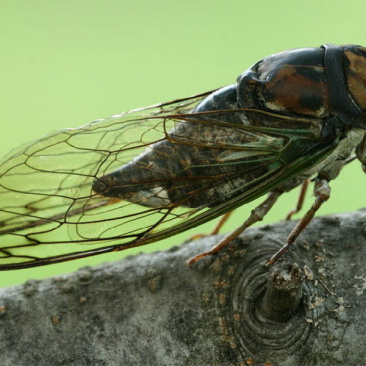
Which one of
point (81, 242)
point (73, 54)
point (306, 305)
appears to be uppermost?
point (73, 54)

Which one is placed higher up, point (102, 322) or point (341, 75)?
Answer: point (341, 75)

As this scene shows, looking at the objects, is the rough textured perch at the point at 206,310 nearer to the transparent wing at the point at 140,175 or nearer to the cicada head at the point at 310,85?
the transparent wing at the point at 140,175

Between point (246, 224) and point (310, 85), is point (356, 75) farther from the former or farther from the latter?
point (246, 224)

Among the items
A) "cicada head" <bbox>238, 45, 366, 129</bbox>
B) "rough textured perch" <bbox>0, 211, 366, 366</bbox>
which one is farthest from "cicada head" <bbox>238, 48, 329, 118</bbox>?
"rough textured perch" <bbox>0, 211, 366, 366</bbox>

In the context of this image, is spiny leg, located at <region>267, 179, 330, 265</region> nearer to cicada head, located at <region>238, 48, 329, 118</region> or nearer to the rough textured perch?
the rough textured perch

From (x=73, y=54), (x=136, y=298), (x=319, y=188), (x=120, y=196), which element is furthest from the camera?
(x=73, y=54)

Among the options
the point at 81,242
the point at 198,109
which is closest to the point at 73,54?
the point at 198,109

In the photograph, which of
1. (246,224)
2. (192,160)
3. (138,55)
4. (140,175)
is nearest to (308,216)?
(246,224)

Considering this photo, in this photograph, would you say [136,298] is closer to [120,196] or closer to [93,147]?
[120,196]
